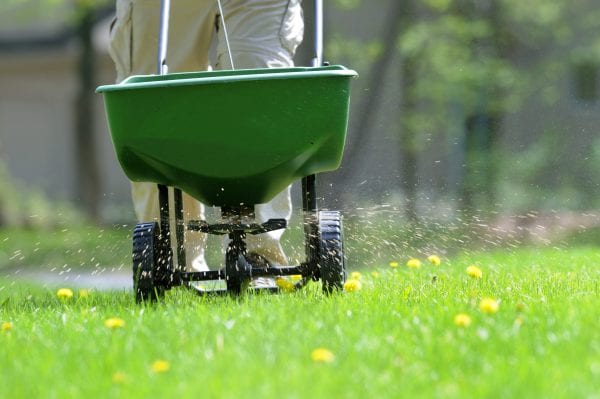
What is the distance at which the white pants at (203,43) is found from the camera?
3607 mm

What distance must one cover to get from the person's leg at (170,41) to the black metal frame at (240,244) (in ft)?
1.82

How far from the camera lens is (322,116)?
307 centimetres

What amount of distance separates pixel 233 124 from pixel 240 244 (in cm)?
42

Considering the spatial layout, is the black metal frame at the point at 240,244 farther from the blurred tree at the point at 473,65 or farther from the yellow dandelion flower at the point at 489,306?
the blurred tree at the point at 473,65

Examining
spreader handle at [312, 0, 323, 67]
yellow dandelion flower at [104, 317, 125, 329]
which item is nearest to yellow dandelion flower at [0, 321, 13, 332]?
yellow dandelion flower at [104, 317, 125, 329]

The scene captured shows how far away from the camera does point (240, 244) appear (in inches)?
130

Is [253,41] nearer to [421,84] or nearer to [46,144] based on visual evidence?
[421,84]

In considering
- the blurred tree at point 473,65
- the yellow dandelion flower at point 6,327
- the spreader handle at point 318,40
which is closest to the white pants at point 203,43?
the spreader handle at point 318,40

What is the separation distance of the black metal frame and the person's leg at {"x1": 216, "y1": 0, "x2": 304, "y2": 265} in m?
0.34

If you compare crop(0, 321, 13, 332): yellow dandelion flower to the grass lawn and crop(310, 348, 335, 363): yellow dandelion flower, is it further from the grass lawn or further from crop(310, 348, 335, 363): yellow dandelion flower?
crop(310, 348, 335, 363): yellow dandelion flower

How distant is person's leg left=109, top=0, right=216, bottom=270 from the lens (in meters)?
3.76

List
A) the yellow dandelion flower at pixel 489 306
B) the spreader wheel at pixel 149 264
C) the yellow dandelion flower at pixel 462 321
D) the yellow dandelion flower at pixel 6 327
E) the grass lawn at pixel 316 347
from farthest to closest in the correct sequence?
the spreader wheel at pixel 149 264, the yellow dandelion flower at pixel 6 327, the yellow dandelion flower at pixel 489 306, the yellow dandelion flower at pixel 462 321, the grass lawn at pixel 316 347

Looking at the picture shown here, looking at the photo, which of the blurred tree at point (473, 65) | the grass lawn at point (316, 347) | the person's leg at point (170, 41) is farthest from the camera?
the blurred tree at point (473, 65)

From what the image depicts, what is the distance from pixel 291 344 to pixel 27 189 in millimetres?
6216
